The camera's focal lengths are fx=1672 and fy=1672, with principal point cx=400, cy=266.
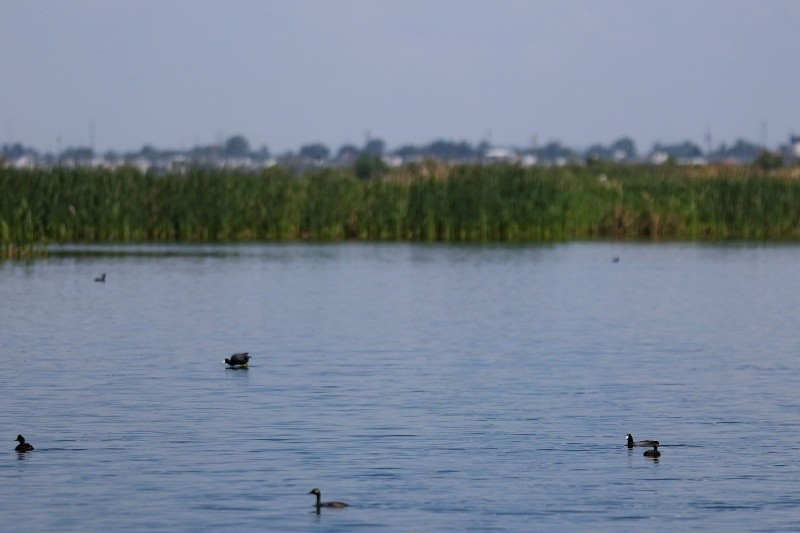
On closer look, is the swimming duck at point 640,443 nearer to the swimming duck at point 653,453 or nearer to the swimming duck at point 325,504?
the swimming duck at point 653,453

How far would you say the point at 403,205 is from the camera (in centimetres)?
5731

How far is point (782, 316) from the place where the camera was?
33.1m

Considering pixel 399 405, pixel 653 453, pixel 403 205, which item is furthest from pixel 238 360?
pixel 403 205

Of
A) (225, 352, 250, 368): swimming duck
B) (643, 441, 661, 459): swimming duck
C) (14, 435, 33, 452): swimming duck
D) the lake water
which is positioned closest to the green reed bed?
the lake water

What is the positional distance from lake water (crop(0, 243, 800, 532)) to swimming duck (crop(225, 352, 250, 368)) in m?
0.14

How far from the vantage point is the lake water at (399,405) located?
14.5m

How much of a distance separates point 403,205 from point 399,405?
122 feet

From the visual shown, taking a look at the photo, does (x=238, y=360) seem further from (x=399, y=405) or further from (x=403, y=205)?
(x=403, y=205)

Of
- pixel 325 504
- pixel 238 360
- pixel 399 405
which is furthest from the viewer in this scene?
pixel 238 360

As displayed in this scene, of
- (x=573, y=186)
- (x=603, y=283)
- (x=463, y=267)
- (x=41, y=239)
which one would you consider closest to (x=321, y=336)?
(x=603, y=283)

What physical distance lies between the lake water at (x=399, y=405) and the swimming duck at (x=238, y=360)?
0.45 feet

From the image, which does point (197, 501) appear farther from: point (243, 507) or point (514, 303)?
point (514, 303)

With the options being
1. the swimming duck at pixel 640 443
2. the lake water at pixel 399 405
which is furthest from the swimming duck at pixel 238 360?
the swimming duck at pixel 640 443

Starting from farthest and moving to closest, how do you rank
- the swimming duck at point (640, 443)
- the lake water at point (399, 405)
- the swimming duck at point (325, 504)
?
the swimming duck at point (640, 443), the lake water at point (399, 405), the swimming duck at point (325, 504)
